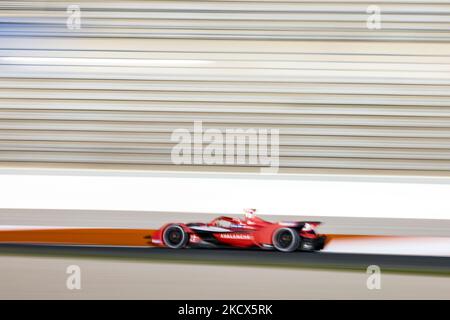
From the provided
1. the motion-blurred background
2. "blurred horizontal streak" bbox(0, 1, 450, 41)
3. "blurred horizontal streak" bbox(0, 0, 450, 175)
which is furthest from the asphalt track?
"blurred horizontal streak" bbox(0, 1, 450, 41)

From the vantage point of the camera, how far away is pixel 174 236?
2551mm

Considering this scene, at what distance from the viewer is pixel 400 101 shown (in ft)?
8.46

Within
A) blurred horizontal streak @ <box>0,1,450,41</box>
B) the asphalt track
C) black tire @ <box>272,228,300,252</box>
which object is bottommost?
the asphalt track

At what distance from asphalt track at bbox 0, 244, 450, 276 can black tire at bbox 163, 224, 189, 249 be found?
0.14 feet

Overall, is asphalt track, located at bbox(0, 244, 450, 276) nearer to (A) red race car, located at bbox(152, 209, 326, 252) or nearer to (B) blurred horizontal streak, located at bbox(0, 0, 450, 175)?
(A) red race car, located at bbox(152, 209, 326, 252)

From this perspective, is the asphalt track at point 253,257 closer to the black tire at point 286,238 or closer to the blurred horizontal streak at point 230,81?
the black tire at point 286,238

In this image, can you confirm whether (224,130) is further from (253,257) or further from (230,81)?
(253,257)

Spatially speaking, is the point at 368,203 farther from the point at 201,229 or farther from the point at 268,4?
the point at 268,4

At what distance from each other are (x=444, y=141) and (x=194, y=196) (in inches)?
48.1

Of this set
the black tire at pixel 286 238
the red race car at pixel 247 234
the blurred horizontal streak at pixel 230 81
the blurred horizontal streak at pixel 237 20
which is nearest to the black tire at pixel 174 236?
the red race car at pixel 247 234

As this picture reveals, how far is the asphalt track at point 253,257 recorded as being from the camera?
254cm

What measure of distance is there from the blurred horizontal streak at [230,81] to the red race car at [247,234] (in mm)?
266

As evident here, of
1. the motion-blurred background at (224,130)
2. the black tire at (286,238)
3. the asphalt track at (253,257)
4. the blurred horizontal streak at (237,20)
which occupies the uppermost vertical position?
the blurred horizontal streak at (237,20)

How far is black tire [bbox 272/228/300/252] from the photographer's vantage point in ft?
8.28
